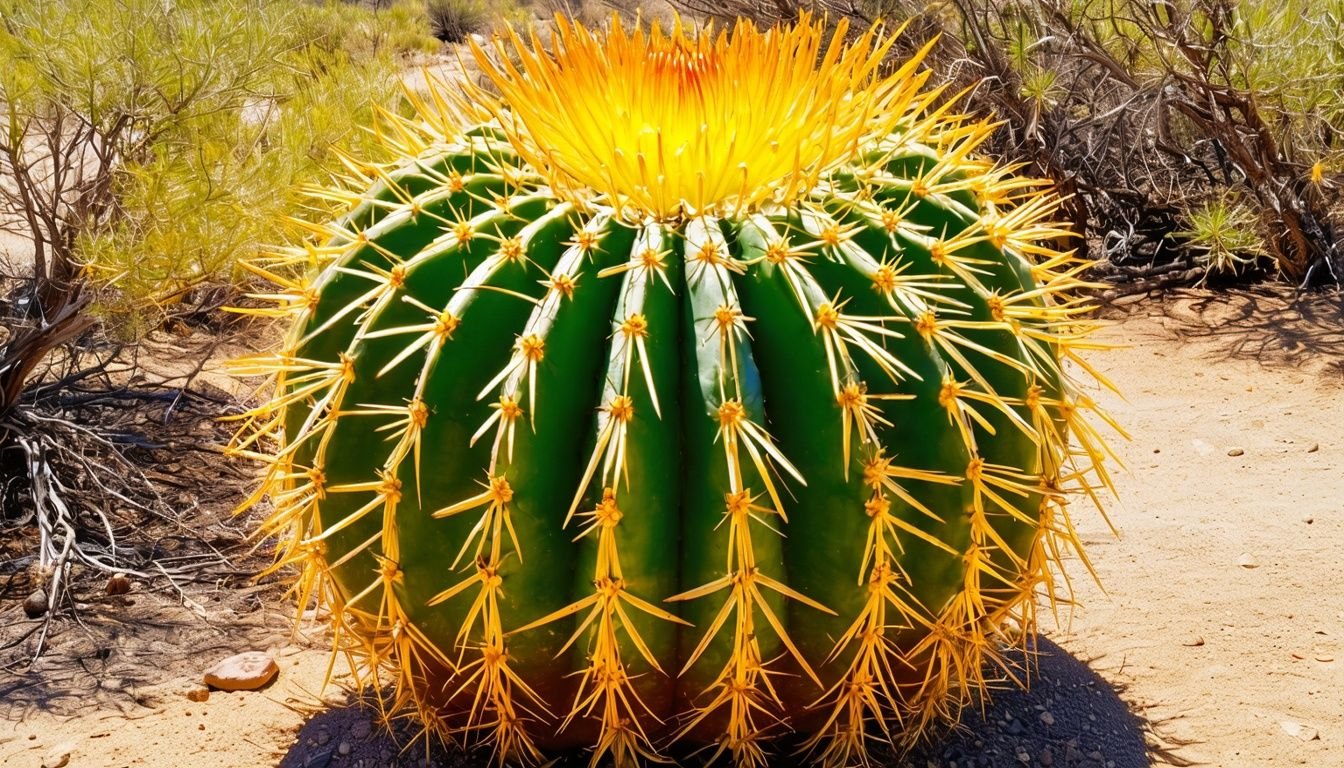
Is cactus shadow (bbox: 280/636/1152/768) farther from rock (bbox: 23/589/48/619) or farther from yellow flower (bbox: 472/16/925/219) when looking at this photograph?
rock (bbox: 23/589/48/619)

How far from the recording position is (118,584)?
3.29 meters

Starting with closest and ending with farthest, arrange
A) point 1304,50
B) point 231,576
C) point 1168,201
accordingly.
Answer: point 231,576 < point 1304,50 < point 1168,201

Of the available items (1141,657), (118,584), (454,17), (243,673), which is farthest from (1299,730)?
(454,17)

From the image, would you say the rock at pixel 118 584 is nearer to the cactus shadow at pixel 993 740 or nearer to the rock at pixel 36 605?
the rock at pixel 36 605

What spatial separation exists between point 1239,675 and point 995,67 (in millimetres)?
4516

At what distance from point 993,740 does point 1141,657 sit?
717 mm

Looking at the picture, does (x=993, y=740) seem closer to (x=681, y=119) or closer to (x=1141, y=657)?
(x=1141, y=657)

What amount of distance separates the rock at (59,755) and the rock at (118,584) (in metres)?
Answer: 0.82

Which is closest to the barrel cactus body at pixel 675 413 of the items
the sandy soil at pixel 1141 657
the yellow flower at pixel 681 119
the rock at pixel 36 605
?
the yellow flower at pixel 681 119

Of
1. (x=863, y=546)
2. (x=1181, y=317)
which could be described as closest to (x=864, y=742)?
(x=863, y=546)

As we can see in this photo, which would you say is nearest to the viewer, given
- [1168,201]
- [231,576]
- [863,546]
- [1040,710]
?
[863,546]

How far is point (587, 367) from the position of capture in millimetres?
1831

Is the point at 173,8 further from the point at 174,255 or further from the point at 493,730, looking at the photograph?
the point at 493,730

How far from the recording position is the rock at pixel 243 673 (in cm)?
276
